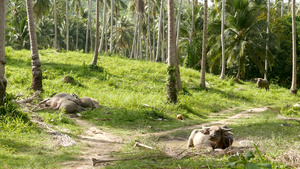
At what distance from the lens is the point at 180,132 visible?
28.2 ft

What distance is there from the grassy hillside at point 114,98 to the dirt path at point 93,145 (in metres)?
0.25

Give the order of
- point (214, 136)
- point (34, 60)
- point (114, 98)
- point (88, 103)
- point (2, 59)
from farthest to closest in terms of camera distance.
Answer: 1. point (114, 98)
2. point (34, 60)
3. point (88, 103)
4. point (2, 59)
5. point (214, 136)

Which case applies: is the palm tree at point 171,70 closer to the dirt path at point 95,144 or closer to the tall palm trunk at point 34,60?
the dirt path at point 95,144

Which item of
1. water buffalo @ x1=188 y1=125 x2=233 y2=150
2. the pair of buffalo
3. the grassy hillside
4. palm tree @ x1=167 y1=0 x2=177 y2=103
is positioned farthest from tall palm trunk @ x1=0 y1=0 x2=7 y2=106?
palm tree @ x1=167 y1=0 x2=177 y2=103

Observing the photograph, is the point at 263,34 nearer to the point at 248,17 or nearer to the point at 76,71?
the point at 248,17

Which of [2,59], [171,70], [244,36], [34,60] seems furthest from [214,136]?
[244,36]

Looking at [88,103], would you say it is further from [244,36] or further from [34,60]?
[244,36]

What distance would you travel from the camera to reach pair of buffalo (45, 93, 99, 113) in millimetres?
10008

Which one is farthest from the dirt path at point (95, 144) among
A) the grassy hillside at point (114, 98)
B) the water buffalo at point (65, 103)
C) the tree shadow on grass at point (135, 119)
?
the water buffalo at point (65, 103)

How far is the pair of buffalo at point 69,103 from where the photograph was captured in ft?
32.8

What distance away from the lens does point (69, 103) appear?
1009cm

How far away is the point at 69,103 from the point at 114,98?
2814mm

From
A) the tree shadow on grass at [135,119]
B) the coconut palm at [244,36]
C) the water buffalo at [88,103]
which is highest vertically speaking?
the coconut palm at [244,36]

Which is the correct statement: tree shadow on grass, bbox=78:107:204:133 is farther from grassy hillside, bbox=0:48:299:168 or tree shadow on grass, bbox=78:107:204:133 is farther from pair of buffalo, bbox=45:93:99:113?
pair of buffalo, bbox=45:93:99:113
